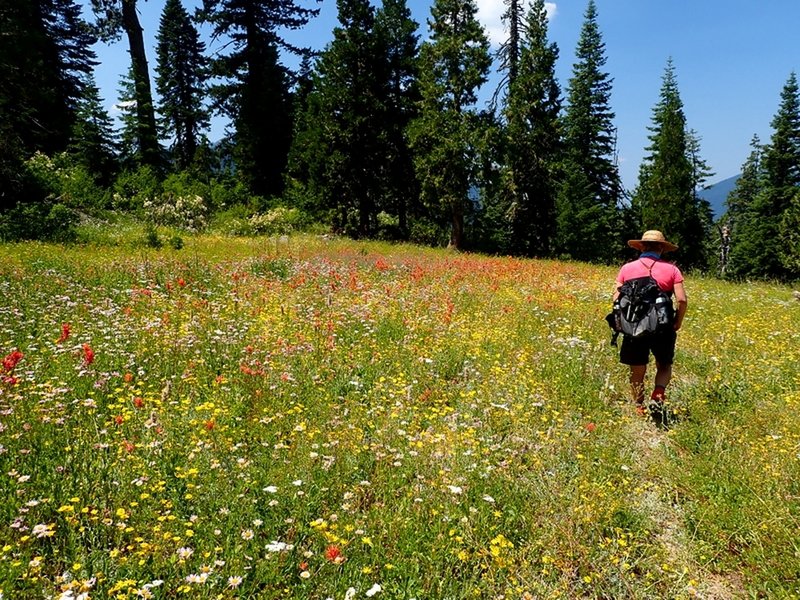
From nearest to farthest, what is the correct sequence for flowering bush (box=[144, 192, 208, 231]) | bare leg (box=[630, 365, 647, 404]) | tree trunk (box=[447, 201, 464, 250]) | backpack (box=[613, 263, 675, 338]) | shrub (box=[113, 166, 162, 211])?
backpack (box=[613, 263, 675, 338]), bare leg (box=[630, 365, 647, 404]), flowering bush (box=[144, 192, 208, 231]), shrub (box=[113, 166, 162, 211]), tree trunk (box=[447, 201, 464, 250])

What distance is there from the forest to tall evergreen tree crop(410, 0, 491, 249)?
69 millimetres

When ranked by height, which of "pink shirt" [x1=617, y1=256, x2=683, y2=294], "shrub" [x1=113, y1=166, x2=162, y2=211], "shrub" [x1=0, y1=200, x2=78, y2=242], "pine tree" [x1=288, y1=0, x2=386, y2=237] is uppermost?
"pine tree" [x1=288, y1=0, x2=386, y2=237]

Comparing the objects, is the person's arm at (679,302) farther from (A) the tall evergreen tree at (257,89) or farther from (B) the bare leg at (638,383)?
(A) the tall evergreen tree at (257,89)

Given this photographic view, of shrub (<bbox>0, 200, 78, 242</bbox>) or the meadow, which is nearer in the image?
the meadow

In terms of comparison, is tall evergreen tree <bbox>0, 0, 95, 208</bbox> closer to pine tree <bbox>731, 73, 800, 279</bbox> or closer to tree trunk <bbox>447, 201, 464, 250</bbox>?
tree trunk <bbox>447, 201, 464, 250</bbox>

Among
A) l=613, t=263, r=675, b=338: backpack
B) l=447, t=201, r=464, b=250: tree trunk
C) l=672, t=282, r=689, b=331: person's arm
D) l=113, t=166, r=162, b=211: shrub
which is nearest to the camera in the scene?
l=613, t=263, r=675, b=338: backpack

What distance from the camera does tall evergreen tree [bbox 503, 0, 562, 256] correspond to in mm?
25016

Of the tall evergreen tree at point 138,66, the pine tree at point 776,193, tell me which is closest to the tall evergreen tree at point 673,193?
the pine tree at point 776,193

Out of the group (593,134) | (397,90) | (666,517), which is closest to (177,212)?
(397,90)

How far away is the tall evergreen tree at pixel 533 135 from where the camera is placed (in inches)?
985

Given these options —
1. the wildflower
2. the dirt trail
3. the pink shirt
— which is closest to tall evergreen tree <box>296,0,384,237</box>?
the pink shirt

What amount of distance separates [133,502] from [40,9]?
125 feet

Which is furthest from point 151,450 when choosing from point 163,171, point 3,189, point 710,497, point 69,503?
point 163,171

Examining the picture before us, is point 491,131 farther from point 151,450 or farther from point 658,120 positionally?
point 658,120
